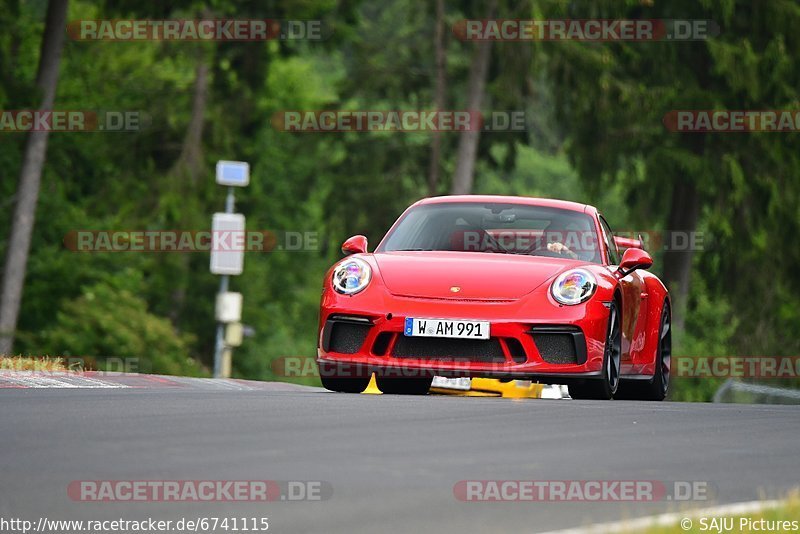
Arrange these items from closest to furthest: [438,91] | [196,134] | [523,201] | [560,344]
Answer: [560,344] → [523,201] → [438,91] → [196,134]

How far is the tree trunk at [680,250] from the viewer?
110ft

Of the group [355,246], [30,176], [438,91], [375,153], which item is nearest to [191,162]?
[375,153]

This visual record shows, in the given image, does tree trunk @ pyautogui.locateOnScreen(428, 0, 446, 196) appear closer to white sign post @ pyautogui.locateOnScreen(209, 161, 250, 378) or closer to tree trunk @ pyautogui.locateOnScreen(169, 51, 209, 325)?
tree trunk @ pyautogui.locateOnScreen(169, 51, 209, 325)

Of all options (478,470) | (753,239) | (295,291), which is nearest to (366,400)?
(478,470)

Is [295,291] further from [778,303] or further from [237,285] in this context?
[778,303]

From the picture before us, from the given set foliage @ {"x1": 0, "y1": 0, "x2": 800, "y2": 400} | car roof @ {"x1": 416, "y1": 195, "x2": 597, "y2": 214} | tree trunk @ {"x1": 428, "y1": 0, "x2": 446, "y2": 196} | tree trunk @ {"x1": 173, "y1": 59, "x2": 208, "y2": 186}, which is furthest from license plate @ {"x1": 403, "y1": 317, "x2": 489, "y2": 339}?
tree trunk @ {"x1": 173, "y1": 59, "x2": 208, "y2": 186}

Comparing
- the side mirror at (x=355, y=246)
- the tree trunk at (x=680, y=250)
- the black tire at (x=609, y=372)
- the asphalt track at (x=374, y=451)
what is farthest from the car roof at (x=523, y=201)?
the tree trunk at (x=680, y=250)

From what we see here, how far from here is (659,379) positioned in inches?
579

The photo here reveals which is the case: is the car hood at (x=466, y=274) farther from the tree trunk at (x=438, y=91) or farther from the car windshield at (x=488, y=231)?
the tree trunk at (x=438, y=91)

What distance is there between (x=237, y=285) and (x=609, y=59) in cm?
1896

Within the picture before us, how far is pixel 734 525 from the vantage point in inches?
254

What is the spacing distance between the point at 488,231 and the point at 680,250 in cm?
2028

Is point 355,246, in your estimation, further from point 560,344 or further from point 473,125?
point 473,125

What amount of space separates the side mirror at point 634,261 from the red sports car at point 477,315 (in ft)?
0.04
